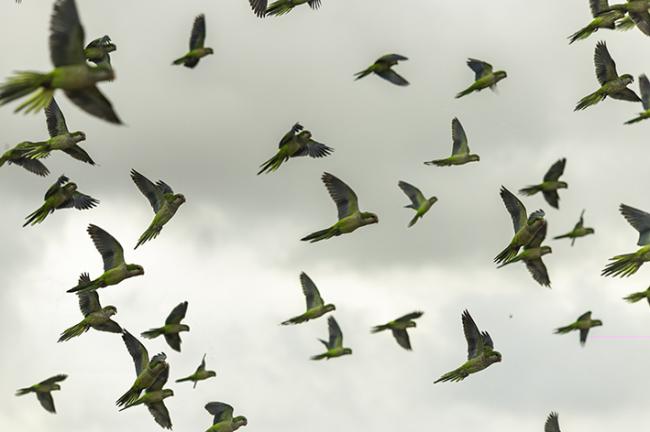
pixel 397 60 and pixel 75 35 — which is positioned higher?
pixel 397 60

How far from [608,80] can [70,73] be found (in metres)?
25.4

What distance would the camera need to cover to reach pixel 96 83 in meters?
24.0

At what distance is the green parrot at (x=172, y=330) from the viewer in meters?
41.0

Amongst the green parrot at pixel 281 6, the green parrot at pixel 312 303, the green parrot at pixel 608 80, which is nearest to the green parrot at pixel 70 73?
the green parrot at pixel 281 6

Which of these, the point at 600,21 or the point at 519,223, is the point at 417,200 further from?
the point at 600,21

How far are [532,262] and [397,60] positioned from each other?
28.5ft

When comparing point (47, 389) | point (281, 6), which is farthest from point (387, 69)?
point (47, 389)

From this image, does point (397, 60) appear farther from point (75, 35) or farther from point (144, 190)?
point (75, 35)

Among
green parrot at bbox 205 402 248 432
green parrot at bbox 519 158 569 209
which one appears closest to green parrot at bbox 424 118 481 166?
green parrot at bbox 519 158 569 209

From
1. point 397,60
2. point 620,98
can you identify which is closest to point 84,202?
point 397,60

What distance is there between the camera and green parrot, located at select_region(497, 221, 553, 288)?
40.6 m

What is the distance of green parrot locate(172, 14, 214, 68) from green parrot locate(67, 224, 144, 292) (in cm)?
631

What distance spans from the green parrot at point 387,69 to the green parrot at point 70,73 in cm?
1746

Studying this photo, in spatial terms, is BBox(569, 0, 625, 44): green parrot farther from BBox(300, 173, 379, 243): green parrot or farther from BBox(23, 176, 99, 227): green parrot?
BBox(23, 176, 99, 227): green parrot
